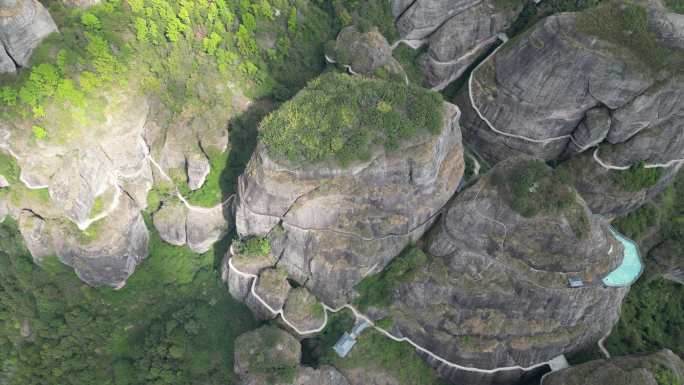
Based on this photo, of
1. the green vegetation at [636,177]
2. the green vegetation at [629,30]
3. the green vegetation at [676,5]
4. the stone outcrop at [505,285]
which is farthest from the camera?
the green vegetation at [676,5]

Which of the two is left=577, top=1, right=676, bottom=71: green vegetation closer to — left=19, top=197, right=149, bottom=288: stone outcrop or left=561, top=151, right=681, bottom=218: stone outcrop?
left=561, top=151, right=681, bottom=218: stone outcrop

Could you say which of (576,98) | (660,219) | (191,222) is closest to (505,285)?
(576,98)

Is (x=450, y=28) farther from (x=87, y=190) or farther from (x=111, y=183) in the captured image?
(x=87, y=190)

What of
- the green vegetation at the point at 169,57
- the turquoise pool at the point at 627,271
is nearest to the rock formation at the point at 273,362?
the green vegetation at the point at 169,57

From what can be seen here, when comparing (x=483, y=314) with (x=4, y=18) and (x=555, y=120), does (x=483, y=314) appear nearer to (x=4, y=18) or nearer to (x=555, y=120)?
(x=555, y=120)

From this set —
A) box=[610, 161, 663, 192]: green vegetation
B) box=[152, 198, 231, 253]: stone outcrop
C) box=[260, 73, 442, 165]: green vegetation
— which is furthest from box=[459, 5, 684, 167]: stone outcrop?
box=[152, 198, 231, 253]: stone outcrop

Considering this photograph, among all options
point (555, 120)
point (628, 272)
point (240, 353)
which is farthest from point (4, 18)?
point (628, 272)

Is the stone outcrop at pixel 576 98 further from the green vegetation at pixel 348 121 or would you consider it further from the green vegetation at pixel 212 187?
the green vegetation at pixel 212 187
